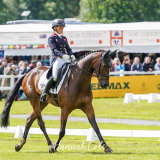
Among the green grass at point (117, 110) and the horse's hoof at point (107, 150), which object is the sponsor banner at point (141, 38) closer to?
the green grass at point (117, 110)

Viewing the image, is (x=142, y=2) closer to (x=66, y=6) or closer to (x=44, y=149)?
(x=66, y=6)

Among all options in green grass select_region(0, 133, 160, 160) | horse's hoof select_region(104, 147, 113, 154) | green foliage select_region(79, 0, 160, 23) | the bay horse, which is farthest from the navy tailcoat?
green foliage select_region(79, 0, 160, 23)

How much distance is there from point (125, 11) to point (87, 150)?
1769 inches

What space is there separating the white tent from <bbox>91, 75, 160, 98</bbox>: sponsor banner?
7.56ft

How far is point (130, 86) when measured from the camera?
2227 cm

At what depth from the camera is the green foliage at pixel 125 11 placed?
5338 centimetres

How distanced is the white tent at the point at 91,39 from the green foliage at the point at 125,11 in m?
28.9

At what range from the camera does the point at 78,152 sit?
969cm

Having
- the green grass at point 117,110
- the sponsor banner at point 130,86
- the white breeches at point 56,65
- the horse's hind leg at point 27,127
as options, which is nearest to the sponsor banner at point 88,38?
the sponsor banner at point 130,86

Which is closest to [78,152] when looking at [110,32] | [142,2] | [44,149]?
[44,149]

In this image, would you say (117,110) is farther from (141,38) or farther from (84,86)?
(84,86)

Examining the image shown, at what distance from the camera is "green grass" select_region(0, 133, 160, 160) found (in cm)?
893

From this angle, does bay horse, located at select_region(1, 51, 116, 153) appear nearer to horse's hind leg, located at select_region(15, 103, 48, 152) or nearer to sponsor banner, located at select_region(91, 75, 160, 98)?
horse's hind leg, located at select_region(15, 103, 48, 152)

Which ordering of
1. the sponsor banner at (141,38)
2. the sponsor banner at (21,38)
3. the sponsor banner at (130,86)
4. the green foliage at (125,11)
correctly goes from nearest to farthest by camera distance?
1. the sponsor banner at (130,86)
2. the sponsor banner at (141,38)
3. the sponsor banner at (21,38)
4. the green foliage at (125,11)
